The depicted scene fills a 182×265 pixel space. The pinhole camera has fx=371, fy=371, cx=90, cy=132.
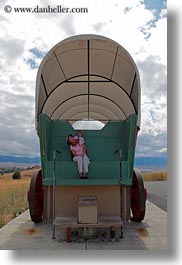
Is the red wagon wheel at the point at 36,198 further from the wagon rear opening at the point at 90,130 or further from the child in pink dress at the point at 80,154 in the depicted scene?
the child in pink dress at the point at 80,154

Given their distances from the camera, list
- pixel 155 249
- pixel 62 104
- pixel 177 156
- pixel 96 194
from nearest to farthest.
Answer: pixel 177 156 → pixel 155 249 → pixel 96 194 → pixel 62 104

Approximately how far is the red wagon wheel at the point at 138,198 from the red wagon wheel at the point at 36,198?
166cm

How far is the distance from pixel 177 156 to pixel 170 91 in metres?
0.75

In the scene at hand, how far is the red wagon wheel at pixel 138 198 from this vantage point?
616 centimetres

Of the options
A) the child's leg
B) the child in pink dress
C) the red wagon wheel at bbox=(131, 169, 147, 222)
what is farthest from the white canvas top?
the red wagon wheel at bbox=(131, 169, 147, 222)

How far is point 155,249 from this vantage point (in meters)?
4.64

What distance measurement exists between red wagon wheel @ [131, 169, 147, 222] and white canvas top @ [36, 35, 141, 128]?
3.98 ft

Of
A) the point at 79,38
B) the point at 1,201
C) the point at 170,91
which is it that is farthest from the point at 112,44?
the point at 1,201

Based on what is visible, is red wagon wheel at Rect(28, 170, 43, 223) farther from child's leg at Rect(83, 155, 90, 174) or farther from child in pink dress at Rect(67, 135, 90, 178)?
child's leg at Rect(83, 155, 90, 174)

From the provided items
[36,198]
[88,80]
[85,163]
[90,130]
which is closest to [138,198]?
[85,163]

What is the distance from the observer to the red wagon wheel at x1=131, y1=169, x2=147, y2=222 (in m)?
6.16

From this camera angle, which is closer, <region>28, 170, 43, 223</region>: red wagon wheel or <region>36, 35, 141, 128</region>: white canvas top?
<region>36, 35, 141, 128</region>: white canvas top

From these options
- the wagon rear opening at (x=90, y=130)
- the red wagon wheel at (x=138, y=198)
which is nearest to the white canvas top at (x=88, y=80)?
the wagon rear opening at (x=90, y=130)

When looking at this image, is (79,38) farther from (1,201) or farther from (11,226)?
(1,201)
